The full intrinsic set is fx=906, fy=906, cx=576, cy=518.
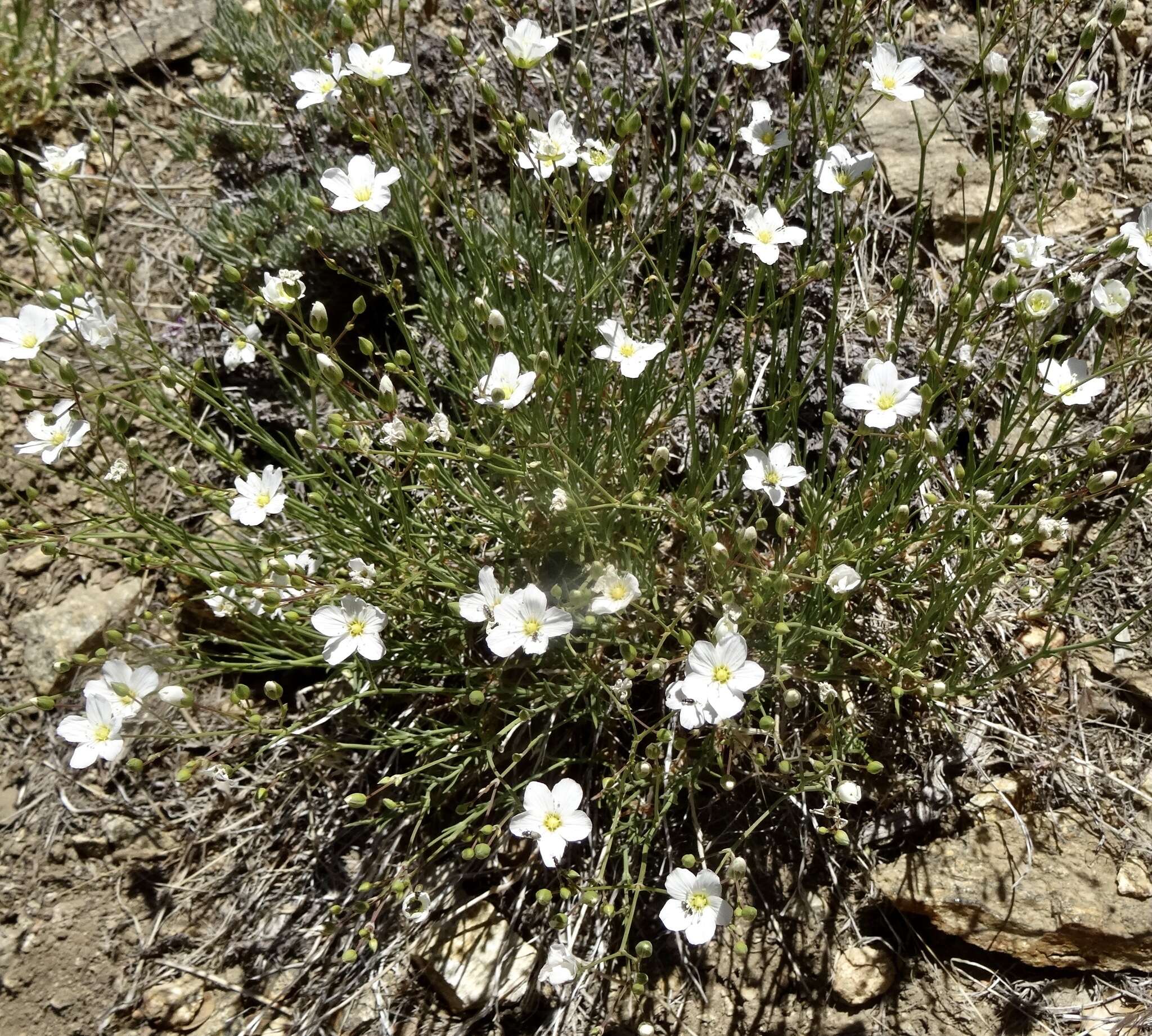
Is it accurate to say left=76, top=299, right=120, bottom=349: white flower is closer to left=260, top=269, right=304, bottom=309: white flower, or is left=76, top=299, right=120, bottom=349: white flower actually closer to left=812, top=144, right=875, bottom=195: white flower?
left=260, top=269, right=304, bottom=309: white flower

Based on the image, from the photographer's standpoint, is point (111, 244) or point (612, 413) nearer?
point (612, 413)

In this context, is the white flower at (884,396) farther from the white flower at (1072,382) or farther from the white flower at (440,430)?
the white flower at (440,430)

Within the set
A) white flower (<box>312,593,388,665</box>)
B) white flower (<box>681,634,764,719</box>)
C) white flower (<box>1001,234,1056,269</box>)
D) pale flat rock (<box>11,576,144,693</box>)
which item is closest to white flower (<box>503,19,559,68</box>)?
white flower (<box>1001,234,1056,269</box>)

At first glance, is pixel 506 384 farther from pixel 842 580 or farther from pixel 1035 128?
pixel 1035 128

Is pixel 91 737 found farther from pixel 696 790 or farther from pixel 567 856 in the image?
pixel 696 790

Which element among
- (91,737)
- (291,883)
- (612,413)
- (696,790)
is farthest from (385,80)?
(291,883)

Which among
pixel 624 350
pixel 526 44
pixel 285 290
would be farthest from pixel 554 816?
pixel 526 44
